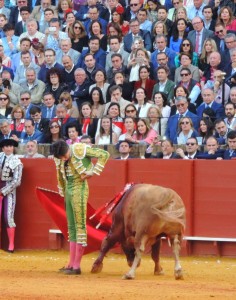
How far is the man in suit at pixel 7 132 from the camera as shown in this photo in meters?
16.8

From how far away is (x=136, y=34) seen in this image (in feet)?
58.0

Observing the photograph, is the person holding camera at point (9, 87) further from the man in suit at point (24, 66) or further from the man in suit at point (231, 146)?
the man in suit at point (231, 146)

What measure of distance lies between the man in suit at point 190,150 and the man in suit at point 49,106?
8.12 ft

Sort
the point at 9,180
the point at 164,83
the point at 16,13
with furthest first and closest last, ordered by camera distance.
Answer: the point at 16,13
the point at 164,83
the point at 9,180

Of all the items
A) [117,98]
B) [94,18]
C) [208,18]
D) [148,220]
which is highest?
[94,18]

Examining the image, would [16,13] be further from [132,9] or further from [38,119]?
[38,119]

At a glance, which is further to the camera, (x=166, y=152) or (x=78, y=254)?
(x=166, y=152)

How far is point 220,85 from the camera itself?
1577 cm

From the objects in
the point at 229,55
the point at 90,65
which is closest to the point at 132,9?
the point at 90,65

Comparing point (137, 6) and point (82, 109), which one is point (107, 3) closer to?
point (137, 6)

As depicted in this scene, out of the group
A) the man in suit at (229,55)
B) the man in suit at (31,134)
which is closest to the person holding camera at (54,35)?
the man in suit at (31,134)

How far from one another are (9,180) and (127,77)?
94.4 inches

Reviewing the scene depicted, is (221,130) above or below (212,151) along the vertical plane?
above

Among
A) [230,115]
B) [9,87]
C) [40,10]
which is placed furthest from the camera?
[40,10]
